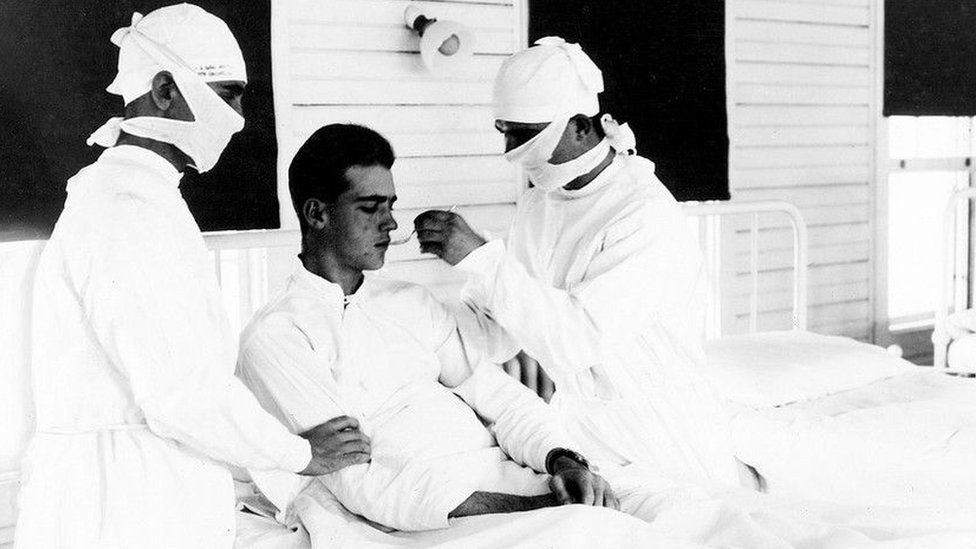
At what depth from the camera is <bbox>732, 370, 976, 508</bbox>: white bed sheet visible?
3139 millimetres

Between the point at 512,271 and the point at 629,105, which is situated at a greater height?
the point at 629,105

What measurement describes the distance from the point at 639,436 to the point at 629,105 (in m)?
2.35

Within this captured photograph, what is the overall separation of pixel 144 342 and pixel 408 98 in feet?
8.11

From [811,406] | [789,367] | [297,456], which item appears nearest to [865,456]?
[811,406]

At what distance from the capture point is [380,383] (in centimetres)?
227

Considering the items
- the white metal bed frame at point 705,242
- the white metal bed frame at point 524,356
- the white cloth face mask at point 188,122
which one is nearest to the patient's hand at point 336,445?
the white cloth face mask at point 188,122

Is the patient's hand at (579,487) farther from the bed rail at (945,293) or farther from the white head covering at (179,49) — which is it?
the bed rail at (945,293)

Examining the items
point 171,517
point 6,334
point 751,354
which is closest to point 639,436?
point 171,517

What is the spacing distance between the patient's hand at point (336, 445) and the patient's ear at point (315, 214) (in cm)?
43

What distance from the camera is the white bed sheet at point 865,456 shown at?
3139 millimetres

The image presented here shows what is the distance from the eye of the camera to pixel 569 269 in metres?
2.61

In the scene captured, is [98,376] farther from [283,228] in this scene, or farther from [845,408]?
[845,408]

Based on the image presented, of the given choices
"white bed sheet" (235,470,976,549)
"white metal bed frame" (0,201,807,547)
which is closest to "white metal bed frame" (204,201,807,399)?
"white metal bed frame" (0,201,807,547)

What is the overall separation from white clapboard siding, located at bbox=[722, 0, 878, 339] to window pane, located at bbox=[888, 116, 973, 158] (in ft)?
1.24
